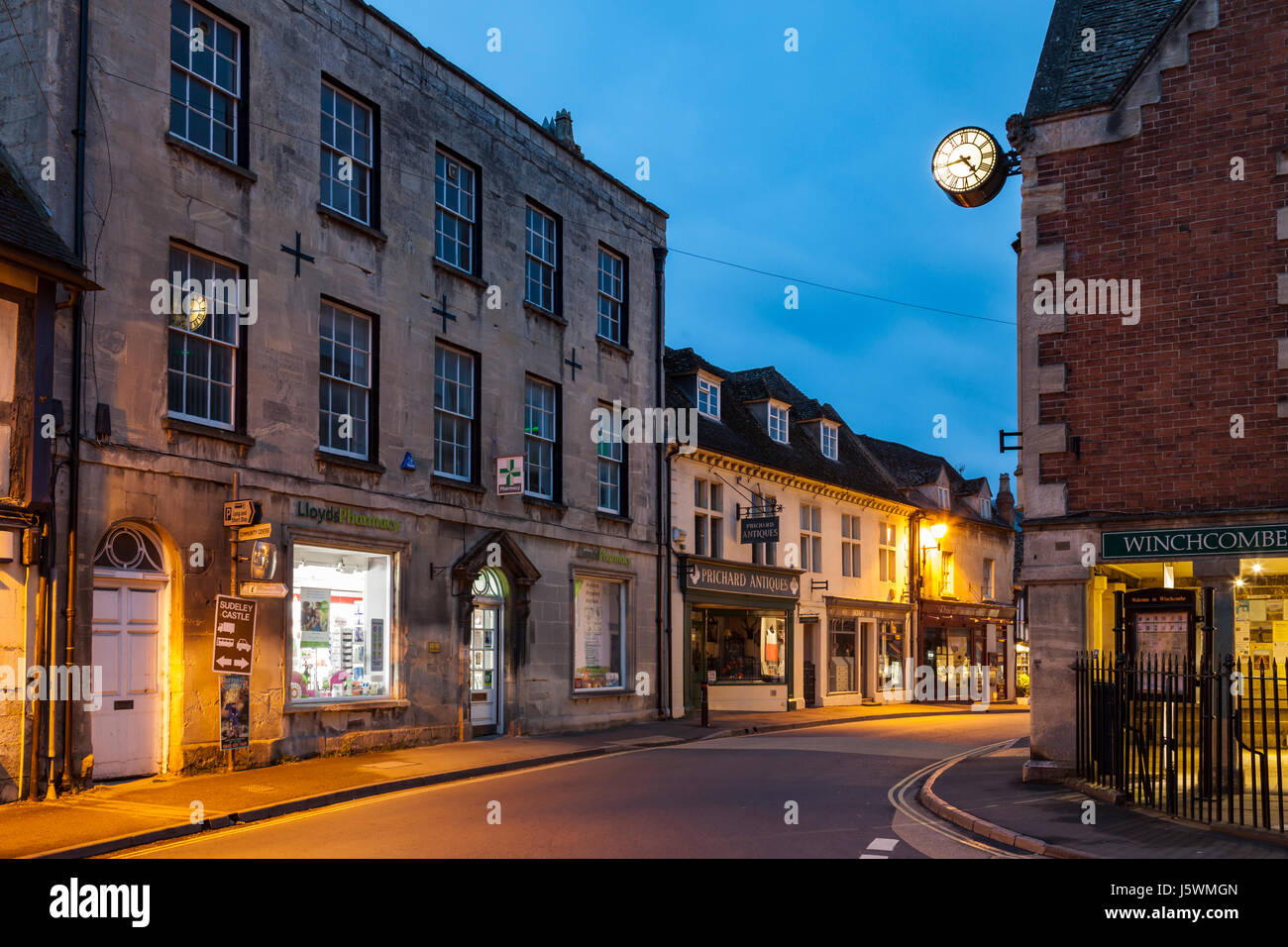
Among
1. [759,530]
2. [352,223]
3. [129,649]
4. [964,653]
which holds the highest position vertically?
[352,223]

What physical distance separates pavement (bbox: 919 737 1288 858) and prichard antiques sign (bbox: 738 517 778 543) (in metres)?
14.6

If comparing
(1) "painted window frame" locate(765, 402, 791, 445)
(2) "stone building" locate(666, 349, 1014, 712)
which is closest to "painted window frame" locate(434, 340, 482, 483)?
(2) "stone building" locate(666, 349, 1014, 712)

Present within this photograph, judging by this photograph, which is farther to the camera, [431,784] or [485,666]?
[485,666]

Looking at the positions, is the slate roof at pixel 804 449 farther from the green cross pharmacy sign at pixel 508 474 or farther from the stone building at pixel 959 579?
the green cross pharmacy sign at pixel 508 474

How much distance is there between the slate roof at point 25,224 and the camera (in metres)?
12.6

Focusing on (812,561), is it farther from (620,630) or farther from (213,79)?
(213,79)

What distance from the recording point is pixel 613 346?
25781 millimetres

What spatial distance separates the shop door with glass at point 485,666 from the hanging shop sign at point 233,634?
6.18m

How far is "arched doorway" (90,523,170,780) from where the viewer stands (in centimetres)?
1410

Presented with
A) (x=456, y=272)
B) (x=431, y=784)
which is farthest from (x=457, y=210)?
(x=431, y=784)

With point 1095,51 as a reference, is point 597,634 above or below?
below

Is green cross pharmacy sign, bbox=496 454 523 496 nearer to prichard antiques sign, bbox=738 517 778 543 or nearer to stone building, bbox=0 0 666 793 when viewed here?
stone building, bbox=0 0 666 793

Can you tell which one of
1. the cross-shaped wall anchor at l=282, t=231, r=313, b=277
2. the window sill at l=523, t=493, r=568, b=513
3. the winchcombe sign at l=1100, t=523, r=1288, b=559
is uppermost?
the cross-shaped wall anchor at l=282, t=231, r=313, b=277

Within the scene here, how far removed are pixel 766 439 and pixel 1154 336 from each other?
1993 centimetres
